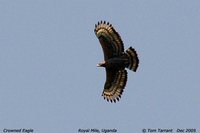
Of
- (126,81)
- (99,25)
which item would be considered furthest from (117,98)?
(99,25)

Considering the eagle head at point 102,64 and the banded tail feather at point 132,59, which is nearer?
the banded tail feather at point 132,59

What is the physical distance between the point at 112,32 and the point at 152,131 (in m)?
4.22

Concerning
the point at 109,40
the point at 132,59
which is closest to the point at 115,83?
the point at 132,59

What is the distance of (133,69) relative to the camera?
3183cm

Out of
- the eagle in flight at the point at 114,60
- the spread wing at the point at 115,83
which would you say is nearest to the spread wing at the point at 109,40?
the eagle in flight at the point at 114,60

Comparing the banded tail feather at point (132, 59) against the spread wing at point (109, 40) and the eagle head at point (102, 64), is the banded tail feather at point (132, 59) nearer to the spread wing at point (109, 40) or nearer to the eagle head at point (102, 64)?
the spread wing at point (109, 40)

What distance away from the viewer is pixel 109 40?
32156 millimetres

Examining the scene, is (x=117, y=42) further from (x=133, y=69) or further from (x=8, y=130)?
(x=8, y=130)

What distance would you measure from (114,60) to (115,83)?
1.15 meters

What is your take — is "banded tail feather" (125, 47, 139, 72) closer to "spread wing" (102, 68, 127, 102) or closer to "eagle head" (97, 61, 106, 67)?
"spread wing" (102, 68, 127, 102)

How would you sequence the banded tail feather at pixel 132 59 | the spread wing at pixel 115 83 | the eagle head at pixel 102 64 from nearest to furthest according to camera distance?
1. the banded tail feather at pixel 132 59
2. the eagle head at pixel 102 64
3. the spread wing at pixel 115 83

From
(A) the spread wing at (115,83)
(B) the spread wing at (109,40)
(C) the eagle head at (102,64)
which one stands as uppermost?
(B) the spread wing at (109,40)

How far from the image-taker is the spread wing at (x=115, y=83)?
106ft

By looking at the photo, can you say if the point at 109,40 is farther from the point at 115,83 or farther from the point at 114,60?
the point at 115,83
